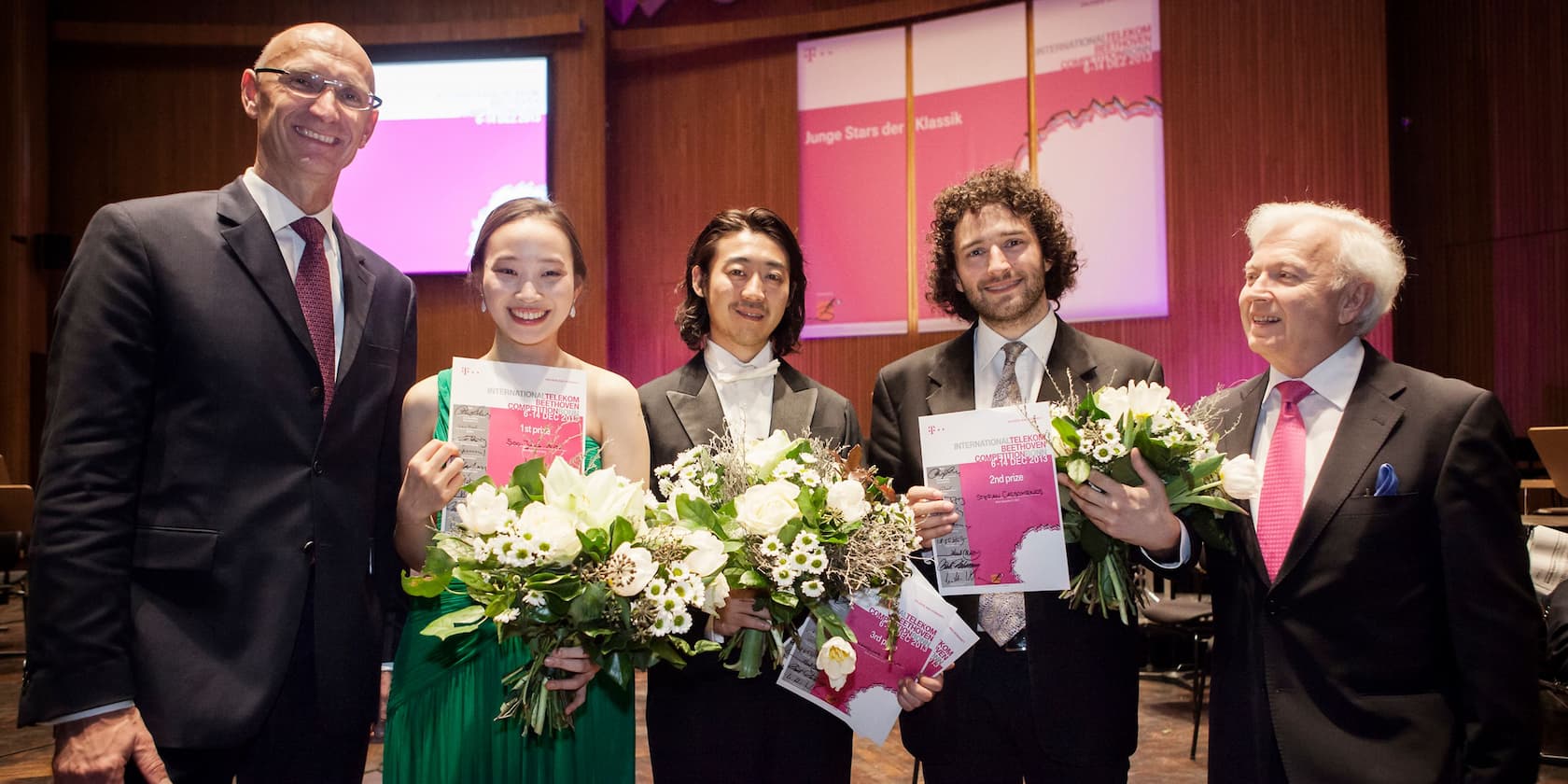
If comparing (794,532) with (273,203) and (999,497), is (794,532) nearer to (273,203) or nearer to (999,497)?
(999,497)

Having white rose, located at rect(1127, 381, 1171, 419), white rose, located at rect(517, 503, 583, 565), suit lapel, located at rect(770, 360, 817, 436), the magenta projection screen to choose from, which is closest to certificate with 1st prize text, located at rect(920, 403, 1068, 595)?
white rose, located at rect(1127, 381, 1171, 419)

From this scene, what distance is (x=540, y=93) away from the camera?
8.19 metres

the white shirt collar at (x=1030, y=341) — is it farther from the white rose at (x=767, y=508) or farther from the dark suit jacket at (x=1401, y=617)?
the white rose at (x=767, y=508)

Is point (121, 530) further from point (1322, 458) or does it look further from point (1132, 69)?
point (1132, 69)

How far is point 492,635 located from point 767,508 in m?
0.74

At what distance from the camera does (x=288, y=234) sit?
6.30 ft

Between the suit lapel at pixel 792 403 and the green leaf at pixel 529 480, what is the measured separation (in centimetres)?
74

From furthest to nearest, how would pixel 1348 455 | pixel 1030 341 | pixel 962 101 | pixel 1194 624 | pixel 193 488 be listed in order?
pixel 962 101
pixel 1194 624
pixel 1030 341
pixel 1348 455
pixel 193 488

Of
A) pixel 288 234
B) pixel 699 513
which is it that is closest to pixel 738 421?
pixel 699 513

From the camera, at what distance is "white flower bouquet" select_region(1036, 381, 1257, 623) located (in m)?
1.98

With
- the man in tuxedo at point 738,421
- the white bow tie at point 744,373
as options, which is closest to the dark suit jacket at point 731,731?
the man in tuxedo at point 738,421

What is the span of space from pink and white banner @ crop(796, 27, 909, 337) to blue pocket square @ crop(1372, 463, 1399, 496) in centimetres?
578

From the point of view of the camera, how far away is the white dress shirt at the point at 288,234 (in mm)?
1900

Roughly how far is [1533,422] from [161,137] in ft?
36.8
